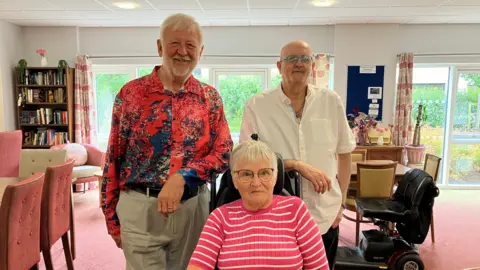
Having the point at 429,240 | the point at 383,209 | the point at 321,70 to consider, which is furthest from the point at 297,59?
the point at 321,70

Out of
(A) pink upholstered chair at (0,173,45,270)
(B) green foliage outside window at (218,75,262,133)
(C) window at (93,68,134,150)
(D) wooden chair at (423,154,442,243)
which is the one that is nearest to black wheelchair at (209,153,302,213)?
(A) pink upholstered chair at (0,173,45,270)

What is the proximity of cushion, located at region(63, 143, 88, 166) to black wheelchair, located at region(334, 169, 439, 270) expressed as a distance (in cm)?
400

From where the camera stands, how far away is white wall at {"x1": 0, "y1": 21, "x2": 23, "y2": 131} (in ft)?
16.6

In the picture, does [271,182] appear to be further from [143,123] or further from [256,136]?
[143,123]

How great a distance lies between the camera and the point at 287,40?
561 cm

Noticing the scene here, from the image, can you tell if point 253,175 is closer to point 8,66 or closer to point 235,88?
point 235,88

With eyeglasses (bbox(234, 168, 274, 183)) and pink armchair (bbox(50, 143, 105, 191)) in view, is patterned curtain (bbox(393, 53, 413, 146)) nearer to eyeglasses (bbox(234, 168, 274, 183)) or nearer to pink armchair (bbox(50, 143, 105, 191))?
pink armchair (bbox(50, 143, 105, 191))

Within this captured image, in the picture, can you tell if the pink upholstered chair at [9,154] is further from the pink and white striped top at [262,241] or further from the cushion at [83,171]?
the pink and white striped top at [262,241]

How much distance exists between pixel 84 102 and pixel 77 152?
0.88 meters

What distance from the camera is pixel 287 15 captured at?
190 inches

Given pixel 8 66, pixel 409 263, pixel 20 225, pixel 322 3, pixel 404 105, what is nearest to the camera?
pixel 20 225

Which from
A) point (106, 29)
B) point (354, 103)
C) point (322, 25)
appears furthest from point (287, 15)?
point (106, 29)

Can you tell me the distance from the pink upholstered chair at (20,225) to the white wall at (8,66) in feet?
12.2

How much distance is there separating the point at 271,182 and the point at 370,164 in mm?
2216
